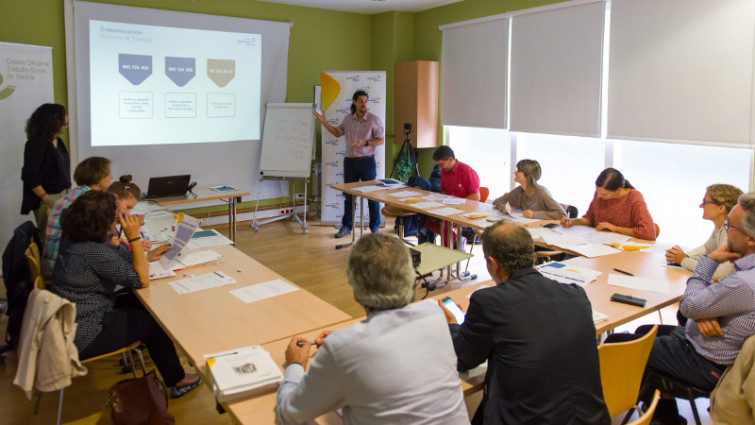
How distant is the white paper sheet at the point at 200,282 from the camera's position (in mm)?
2932

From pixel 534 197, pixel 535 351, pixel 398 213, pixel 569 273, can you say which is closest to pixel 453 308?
pixel 535 351

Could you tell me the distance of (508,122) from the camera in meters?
6.89

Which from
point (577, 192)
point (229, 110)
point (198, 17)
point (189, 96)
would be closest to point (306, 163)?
point (229, 110)

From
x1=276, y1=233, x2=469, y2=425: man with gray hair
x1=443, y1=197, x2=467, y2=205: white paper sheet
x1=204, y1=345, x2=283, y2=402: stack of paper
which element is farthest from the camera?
x1=443, y1=197, x2=467, y2=205: white paper sheet

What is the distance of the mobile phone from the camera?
97.7 inches

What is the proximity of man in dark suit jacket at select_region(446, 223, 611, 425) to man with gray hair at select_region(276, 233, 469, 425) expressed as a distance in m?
0.21

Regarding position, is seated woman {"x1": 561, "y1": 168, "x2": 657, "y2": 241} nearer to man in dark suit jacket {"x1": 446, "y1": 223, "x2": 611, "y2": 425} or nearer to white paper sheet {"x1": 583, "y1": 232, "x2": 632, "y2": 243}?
white paper sheet {"x1": 583, "y1": 232, "x2": 632, "y2": 243}

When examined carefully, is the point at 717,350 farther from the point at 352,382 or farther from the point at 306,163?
the point at 306,163

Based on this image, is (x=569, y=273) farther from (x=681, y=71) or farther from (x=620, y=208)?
(x=681, y=71)

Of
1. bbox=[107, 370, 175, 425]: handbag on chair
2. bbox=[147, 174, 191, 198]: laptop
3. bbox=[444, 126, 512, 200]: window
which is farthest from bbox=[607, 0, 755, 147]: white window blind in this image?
bbox=[107, 370, 175, 425]: handbag on chair

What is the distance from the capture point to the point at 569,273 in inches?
126

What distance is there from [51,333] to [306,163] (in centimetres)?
525

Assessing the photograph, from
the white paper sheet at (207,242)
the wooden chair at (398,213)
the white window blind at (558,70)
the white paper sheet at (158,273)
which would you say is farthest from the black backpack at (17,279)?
the white window blind at (558,70)

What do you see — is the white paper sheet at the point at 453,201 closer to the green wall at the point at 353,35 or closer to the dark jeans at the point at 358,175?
the dark jeans at the point at 358,175
